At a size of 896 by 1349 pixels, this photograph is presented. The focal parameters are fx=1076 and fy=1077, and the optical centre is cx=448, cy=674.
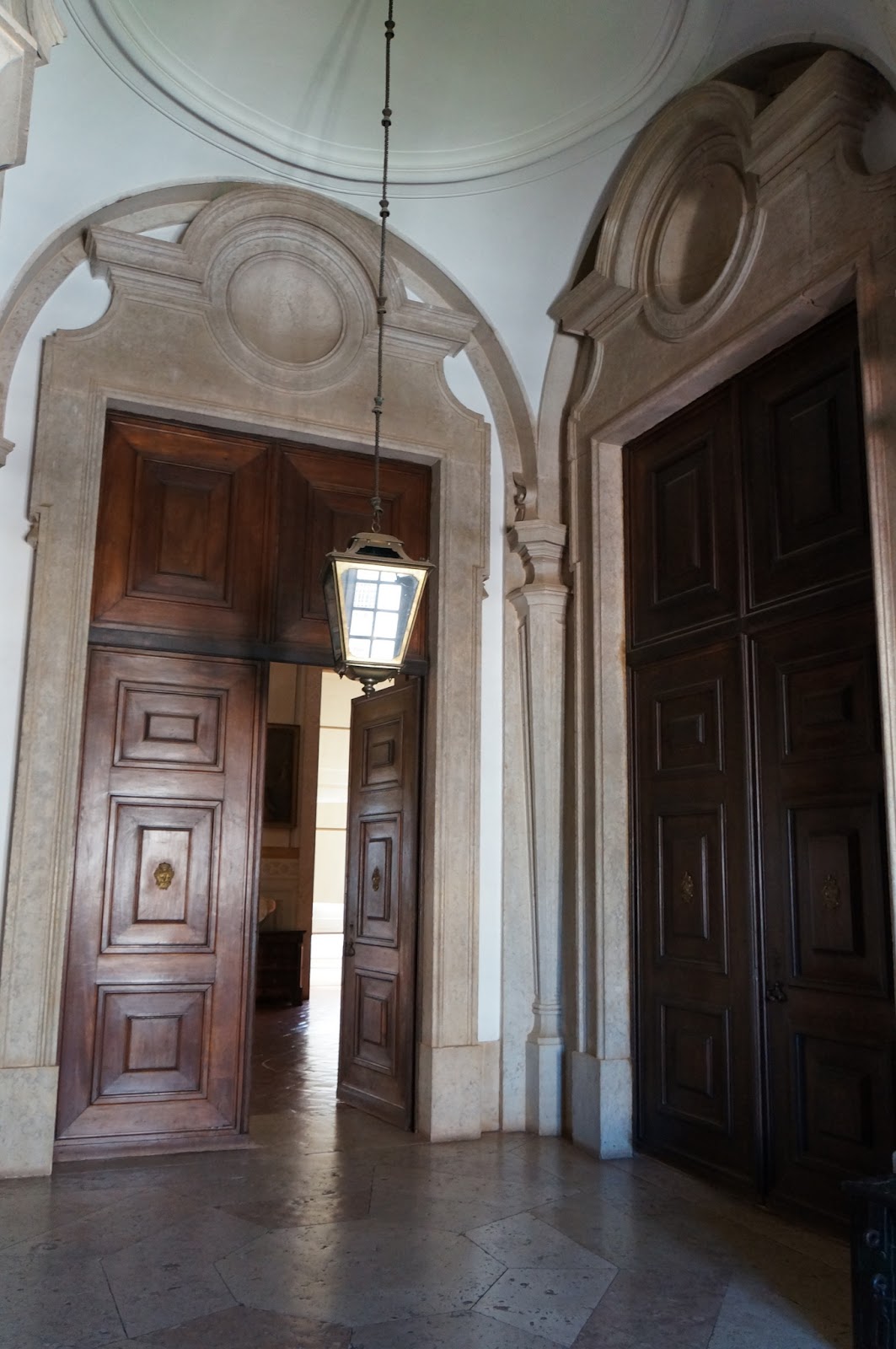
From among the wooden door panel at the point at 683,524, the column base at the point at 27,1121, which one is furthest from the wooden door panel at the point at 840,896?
the column base at the point at 27,1121

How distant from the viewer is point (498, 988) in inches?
239

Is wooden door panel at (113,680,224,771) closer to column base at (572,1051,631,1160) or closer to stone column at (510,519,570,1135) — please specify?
stone column at (510,519,570,1135)

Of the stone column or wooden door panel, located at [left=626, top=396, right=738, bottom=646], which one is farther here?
the stone column

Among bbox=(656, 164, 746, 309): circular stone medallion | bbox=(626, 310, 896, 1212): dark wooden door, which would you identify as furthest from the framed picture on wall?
bbox=(656, 164, 746, 309): circular stone medallion

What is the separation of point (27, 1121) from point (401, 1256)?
2.05m

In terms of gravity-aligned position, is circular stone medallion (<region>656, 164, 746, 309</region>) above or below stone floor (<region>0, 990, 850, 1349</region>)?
above

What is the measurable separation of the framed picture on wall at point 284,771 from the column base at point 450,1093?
6714 millimetres

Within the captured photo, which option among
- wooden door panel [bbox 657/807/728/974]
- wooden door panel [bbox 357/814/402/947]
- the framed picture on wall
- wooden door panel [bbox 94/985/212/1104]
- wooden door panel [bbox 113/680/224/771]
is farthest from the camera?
the framed picture on wall

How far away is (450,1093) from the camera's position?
19.1ft

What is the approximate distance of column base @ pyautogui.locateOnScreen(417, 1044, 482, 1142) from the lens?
5770mm

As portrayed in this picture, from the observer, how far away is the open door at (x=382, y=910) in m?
6.16

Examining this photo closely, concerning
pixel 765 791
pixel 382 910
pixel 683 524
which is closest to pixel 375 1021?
pixel 382 910

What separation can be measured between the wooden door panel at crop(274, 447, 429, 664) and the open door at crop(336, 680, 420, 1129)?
25.8 inches

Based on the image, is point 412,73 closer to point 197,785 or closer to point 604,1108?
point 197,785
